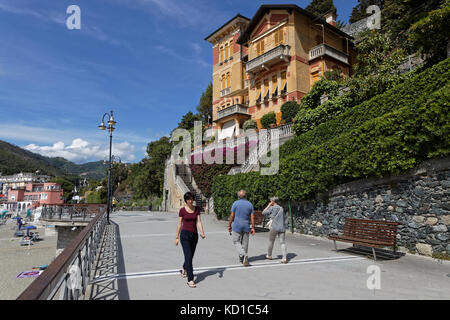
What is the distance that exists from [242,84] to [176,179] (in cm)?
1350

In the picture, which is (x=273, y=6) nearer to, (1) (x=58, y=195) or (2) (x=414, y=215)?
(2) (x=414, y=215)

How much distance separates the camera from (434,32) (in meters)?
12.9

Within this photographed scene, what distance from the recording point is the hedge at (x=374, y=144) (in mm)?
6814

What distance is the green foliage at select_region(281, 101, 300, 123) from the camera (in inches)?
909

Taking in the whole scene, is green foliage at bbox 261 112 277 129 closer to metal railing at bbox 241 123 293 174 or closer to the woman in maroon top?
metal railing at bbox 241 123 293 174

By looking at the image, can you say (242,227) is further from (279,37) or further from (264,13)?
(264,13)

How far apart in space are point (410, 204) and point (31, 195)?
370ft

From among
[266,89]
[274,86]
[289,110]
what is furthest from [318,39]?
[289,110]

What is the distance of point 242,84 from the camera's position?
3266cm

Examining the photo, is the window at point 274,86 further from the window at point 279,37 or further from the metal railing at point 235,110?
the metal railing at point 235,110

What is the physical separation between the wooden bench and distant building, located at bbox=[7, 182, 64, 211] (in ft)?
303

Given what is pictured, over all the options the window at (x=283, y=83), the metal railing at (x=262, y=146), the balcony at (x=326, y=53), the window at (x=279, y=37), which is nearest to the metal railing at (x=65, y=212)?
the metal railing at (x=262, y=146)

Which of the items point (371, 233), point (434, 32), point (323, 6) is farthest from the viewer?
point (323, 6)

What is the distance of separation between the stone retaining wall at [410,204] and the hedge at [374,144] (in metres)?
0.32
